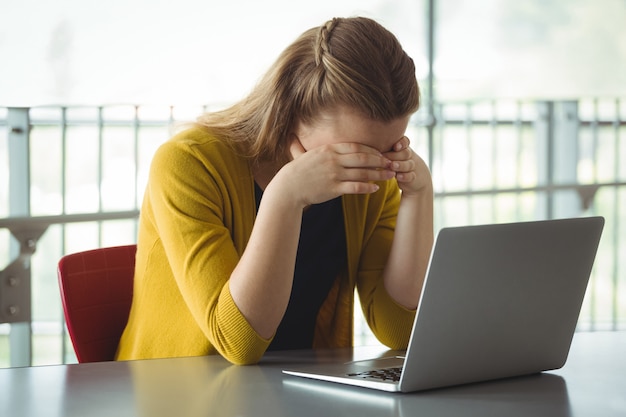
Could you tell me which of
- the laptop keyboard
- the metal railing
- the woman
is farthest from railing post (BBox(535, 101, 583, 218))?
the laptop keyboard

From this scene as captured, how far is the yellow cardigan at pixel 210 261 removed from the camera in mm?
1324

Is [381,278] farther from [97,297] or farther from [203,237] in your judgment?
[97,297]

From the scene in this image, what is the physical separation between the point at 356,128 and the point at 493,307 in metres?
0.40

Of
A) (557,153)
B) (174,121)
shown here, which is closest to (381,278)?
(174,121)

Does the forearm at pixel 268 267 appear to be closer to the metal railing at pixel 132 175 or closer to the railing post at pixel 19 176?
the metal railing at pixel 132 175

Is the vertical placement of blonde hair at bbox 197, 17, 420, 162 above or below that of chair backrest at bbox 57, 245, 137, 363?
above

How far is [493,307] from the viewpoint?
3.60 feet

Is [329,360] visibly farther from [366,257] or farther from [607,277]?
[607,277]

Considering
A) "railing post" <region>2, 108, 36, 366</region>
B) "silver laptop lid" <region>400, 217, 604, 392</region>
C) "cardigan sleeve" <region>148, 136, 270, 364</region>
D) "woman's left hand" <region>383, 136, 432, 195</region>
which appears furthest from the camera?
"railing post" <region>2, 108, 36, 366</region>

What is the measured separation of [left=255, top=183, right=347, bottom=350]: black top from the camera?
159cm

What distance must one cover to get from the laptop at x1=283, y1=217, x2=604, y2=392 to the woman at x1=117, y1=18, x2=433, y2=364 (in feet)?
0.65

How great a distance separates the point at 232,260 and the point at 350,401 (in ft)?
1.27

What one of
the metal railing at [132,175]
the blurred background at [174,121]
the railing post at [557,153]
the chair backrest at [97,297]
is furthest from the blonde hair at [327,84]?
the railing post at [557,153]

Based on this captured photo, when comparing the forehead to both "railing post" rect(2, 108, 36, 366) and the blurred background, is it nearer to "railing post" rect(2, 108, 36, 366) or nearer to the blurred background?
the blurred background
